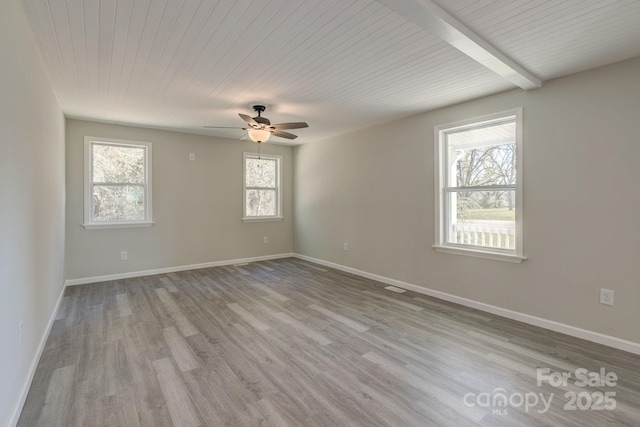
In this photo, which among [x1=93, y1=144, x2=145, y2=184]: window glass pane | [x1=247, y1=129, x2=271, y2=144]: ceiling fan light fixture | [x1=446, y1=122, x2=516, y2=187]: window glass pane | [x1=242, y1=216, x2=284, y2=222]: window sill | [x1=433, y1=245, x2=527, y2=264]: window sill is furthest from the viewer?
[x1=242, y1=216, x2=284, y2=222]: window sill

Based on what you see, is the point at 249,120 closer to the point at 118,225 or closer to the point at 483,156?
the point at 483,156

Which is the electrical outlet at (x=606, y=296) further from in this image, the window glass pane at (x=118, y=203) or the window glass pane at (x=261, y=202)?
the window glass pane at (x=118, y=203)

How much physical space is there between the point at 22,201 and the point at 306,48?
227cm

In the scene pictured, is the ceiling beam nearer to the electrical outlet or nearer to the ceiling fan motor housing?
the electrical outlet

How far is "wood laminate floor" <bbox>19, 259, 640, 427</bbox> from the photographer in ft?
5.87

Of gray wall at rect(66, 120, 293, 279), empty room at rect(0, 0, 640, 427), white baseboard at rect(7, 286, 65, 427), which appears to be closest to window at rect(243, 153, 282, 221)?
gray wall at rect(66, 120, 293, 279)

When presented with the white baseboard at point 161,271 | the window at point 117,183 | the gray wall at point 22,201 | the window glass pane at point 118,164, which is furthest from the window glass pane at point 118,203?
the gray wall at point 22,201

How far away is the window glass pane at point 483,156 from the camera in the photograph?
332cm

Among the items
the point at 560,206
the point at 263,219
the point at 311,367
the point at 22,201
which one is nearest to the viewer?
the point at 22,201

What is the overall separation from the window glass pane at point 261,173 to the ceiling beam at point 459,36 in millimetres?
4543

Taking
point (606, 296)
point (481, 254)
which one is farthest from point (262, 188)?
point (606, 296)

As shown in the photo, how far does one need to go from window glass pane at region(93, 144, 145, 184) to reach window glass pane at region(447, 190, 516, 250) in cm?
479

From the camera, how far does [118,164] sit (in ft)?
15.8

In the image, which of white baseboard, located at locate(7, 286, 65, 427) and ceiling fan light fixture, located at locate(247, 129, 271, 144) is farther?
ceiling fan light fixture, located at locate(247, 129, 271, 144)
